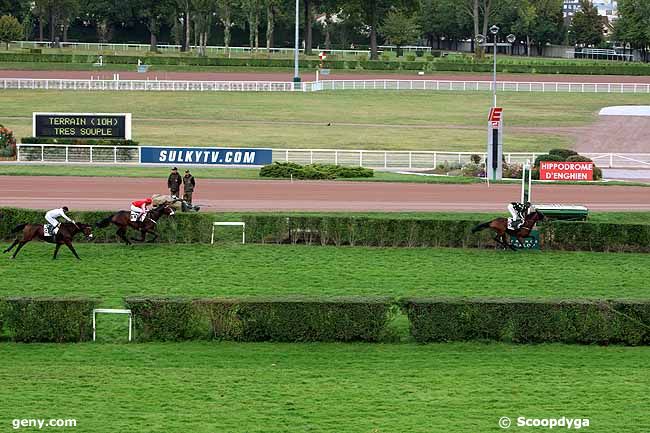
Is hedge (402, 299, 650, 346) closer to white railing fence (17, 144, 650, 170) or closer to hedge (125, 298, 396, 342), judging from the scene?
hedge (125, 298, 396, 342)

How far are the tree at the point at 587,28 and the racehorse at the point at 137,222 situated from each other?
106 m

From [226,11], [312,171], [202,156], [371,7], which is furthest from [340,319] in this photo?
[371,7]

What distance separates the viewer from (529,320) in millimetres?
16703

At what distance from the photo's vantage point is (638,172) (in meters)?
40.2

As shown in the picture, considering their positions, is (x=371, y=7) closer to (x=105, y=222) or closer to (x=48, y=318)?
(x=105, y=222)

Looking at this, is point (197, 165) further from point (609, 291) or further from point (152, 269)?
point (609, 291)

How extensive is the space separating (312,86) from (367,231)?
4893 centimetres

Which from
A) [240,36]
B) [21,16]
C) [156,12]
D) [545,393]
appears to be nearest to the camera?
[545,393]

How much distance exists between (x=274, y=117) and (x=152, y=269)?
126 ft

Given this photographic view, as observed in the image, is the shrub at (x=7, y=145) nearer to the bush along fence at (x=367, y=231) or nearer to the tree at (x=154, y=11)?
the bush along fence at (x=367, y=231)

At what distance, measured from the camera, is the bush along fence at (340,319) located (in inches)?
651

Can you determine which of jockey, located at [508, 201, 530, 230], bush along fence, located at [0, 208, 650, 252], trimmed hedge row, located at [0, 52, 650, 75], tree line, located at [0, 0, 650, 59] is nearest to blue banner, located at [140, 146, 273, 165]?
bush along fence, located at [0, 208, 650, 252]

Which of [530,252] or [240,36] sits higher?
[240,36]

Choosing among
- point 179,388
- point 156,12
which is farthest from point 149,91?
point 179,388
